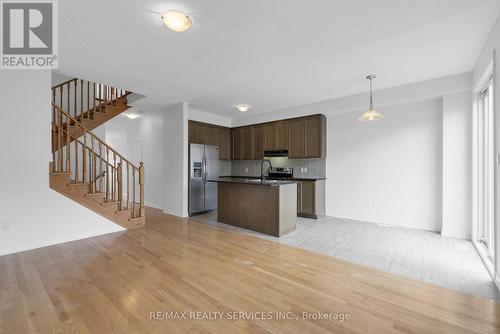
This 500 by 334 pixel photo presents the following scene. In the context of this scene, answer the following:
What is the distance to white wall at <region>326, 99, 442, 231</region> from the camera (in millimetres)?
4250

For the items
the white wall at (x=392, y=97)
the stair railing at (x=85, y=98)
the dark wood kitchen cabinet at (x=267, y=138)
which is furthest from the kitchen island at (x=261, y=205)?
the stair railing at (x=85, y=98)

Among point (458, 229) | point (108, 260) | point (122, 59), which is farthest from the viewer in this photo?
point (458, 229)

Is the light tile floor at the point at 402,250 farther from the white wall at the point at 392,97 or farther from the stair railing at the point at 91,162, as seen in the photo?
the white wall at the point at 392,97

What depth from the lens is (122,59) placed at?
315 centimetres

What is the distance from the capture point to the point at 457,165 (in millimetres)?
3781

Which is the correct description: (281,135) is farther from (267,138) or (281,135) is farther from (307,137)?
(307,137)

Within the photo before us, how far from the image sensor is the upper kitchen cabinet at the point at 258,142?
6.41m

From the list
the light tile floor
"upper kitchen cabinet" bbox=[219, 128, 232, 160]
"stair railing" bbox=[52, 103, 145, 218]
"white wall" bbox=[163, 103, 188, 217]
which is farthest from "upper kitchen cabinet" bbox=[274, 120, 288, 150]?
"stair railing" bbox=[52, 103, 145, 218]

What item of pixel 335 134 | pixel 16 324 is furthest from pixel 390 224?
pixel 16 324

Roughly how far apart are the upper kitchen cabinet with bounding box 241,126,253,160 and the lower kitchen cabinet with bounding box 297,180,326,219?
6.31 ft

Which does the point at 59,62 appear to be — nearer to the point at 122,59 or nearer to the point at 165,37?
the point at 122,59

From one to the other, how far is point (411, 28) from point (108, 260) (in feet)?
14.6

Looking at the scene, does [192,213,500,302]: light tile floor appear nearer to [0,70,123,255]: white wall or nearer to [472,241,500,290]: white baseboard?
[472,241,500,290]: white baseboard

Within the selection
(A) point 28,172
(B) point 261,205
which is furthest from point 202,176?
(A) point 28,172
